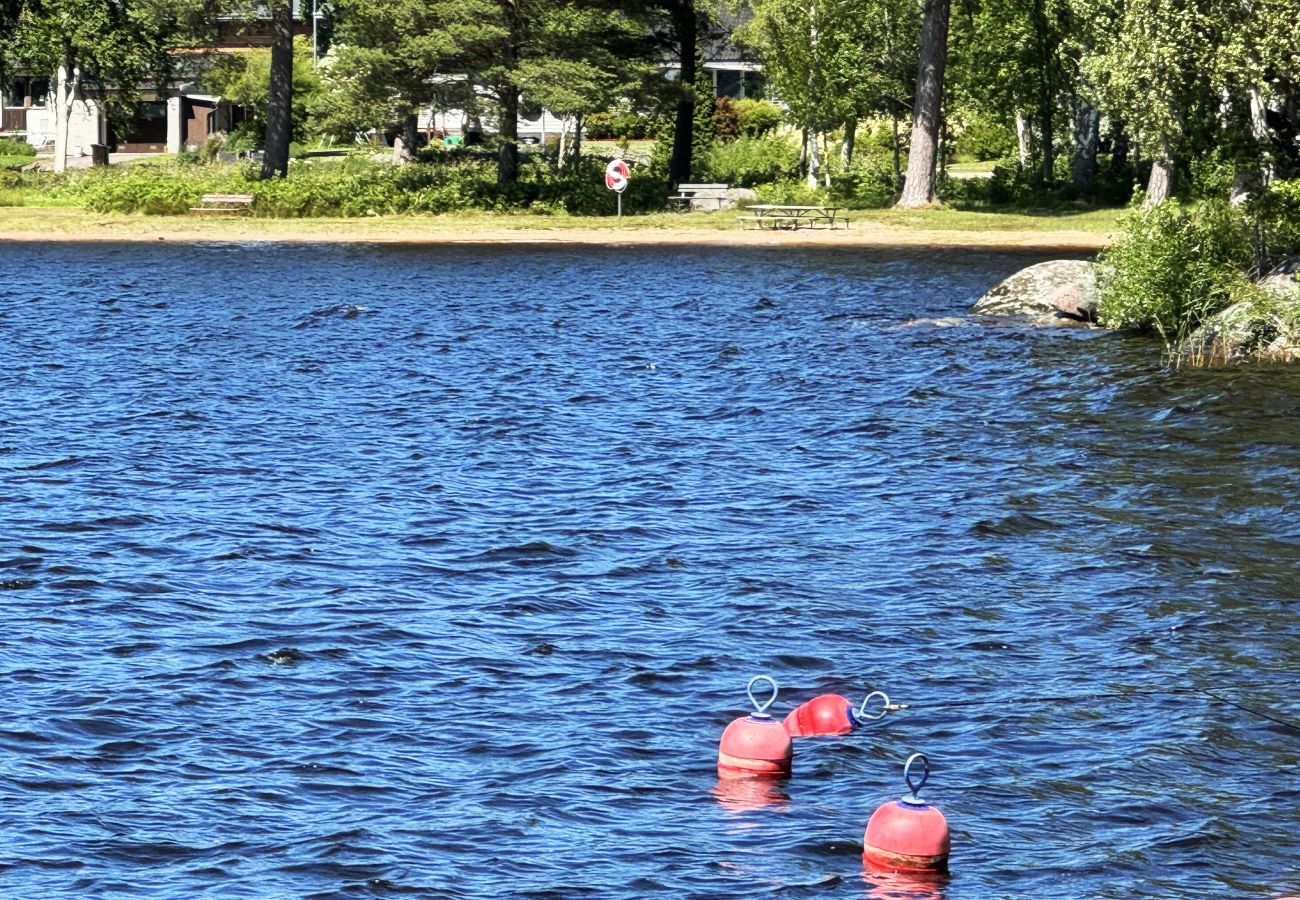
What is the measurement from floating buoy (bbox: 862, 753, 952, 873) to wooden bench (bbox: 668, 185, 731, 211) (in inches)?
1929

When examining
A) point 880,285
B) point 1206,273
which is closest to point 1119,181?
point 880,285

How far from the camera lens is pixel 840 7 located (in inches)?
2441

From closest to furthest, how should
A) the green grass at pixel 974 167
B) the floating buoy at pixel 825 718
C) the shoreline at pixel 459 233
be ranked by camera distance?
the floating buoy at pixel 825 718, the shoreline at pixel 459 233, the green grass at pixel 974 167

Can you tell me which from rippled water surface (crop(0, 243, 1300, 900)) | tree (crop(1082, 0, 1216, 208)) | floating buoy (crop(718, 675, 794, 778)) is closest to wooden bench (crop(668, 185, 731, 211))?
tree (crop(1082, 0, 1216, 208))

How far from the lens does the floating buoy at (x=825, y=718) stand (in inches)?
475

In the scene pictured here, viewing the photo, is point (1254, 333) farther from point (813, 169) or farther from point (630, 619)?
point (813, 169)

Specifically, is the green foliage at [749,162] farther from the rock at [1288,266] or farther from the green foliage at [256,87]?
the rock at [1288,266]

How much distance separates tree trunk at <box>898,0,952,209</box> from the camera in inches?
2117

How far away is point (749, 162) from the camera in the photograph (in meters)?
69.2

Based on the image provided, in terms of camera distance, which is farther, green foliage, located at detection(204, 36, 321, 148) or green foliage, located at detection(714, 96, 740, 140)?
green foliage, located at detection(204, 36, 321, 148)

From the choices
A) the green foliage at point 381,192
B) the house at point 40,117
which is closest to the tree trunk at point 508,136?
the green foliage at point 381,192

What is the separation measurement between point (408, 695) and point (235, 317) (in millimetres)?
25389

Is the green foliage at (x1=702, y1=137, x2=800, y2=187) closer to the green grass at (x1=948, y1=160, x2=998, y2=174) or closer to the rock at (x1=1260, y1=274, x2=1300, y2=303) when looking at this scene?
the green grass at (x1=948, y1=160, x2=998, y2=174)

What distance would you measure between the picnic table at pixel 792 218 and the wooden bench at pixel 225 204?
15719mm
